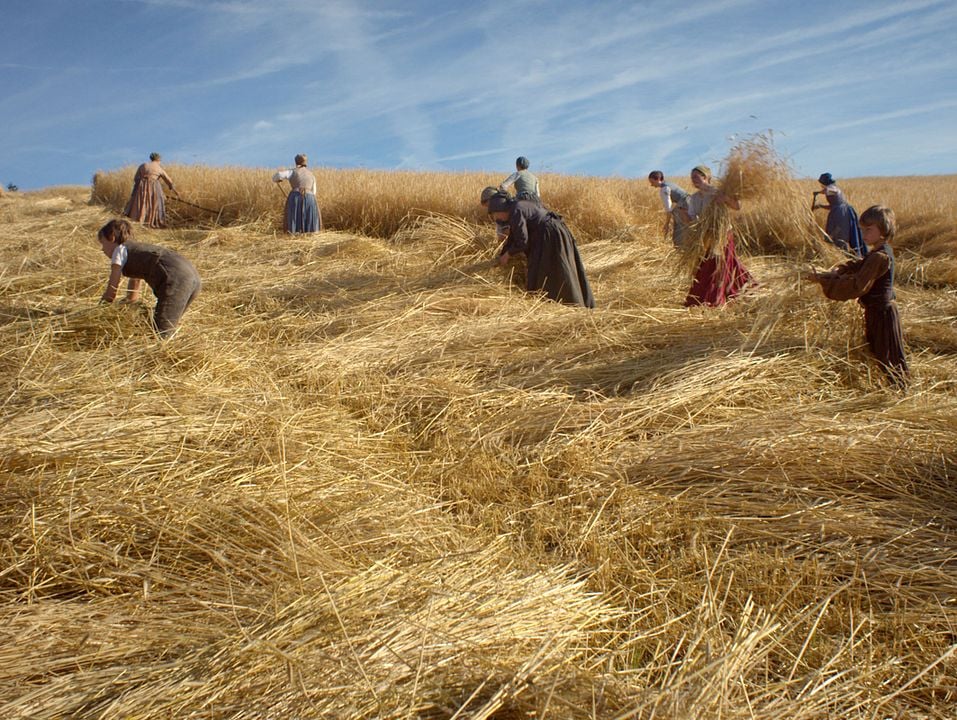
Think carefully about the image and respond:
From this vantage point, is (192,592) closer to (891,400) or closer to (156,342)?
(156,342)

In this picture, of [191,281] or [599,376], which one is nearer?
[599,376]

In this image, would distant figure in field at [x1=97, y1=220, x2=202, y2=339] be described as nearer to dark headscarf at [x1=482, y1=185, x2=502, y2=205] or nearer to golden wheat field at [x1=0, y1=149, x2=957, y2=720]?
golden wheat field at [x1=0, y1=149, x2=957, y2=720]

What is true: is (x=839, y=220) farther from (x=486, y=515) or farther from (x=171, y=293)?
(x=171, y=293)

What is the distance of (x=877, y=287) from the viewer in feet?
11.1

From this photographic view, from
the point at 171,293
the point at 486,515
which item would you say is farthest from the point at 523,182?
the point at 486,515

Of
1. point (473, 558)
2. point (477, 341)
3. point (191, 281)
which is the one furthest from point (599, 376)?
point (191, 281)

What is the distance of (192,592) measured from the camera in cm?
181

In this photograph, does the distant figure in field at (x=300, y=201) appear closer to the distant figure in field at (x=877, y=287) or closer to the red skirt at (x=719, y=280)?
the red skirt at (x=719, y=280)

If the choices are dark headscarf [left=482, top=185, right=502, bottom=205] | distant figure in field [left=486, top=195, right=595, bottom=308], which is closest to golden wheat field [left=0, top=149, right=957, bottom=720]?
distant figure in field [left=486, top=195, right=595, bottom=308]

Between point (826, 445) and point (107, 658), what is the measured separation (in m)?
2.41

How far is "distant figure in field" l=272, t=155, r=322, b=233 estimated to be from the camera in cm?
934

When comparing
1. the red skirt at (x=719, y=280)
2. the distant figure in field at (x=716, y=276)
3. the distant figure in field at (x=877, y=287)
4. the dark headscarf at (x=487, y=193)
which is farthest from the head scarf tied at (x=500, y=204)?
the distant figure in field at (x=877, y=287)

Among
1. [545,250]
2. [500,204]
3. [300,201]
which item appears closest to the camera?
[545,250]

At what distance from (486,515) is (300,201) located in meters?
8.06
